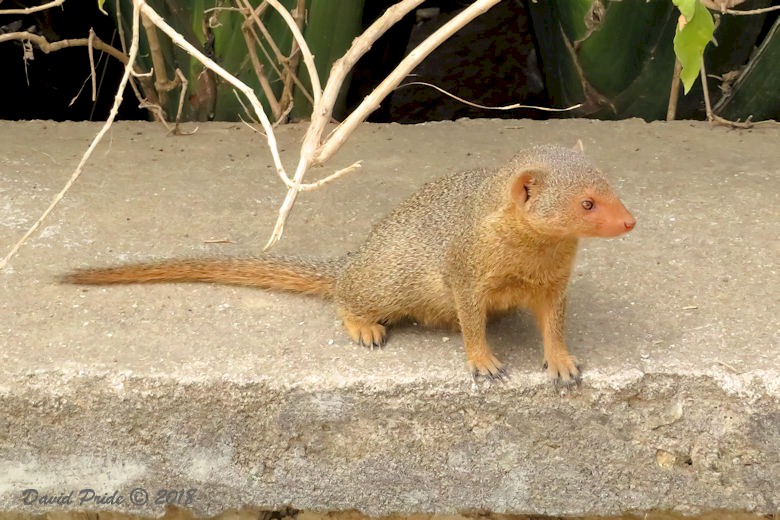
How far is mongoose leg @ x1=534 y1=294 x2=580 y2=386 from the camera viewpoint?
1.76 meters

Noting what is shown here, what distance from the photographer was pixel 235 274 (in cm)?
213

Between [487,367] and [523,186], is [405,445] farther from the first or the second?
[523,186]

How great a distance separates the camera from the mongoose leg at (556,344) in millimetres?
1764

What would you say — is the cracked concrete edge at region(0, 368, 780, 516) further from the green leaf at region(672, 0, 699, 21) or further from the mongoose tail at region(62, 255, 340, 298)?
the green leaf at region(672, 0, 699, 21)

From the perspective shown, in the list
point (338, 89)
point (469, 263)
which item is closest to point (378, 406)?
point (469, 263)

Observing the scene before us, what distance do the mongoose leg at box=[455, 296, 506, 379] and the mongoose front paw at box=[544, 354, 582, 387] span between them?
0.09 meters

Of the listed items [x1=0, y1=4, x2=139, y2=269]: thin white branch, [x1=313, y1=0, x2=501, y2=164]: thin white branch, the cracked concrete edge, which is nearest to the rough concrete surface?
the cracked concrete edge

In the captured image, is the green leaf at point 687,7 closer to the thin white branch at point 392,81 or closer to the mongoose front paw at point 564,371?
the thin white branch at point 392,81

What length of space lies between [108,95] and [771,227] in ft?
8.05

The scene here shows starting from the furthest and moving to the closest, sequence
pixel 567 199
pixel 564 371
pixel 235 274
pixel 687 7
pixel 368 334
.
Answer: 1. pixel 235 274
2. pixel 368 334
3. pixel 564 371
4. pixel 567 199
5. pixel 687 7

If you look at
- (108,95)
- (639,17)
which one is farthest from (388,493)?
(108,95)

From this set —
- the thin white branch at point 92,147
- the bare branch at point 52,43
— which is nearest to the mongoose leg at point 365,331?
the thin white branch at point 92,147

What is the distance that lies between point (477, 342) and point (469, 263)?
142 millimetres

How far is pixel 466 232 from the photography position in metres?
1.84
